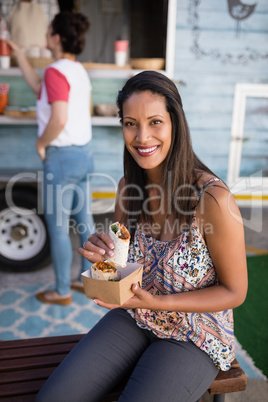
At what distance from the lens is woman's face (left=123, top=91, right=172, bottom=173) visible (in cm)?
175

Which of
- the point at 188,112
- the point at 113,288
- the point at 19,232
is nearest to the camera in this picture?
the point at 113,288

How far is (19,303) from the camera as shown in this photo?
3.60 meters

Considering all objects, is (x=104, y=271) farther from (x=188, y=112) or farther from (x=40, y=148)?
(x=188, y=112)

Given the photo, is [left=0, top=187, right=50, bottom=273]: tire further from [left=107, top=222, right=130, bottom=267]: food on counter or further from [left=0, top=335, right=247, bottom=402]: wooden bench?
[left=107, top=222, right=130, bottom=267]: food on counter

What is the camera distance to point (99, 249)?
1.77 meters

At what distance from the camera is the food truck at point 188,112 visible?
3990 mm

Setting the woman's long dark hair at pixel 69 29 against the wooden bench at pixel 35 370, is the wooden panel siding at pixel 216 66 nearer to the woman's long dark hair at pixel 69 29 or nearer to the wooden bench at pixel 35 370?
the woman's long dark hair at pixel 69 29

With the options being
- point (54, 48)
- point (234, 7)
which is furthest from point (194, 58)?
point (54, 48)

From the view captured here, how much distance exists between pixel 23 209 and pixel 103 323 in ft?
8.03

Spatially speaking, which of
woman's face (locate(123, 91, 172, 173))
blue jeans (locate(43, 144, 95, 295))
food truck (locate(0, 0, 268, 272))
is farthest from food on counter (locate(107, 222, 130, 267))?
food truck (locate(0, 0, 268, 272))

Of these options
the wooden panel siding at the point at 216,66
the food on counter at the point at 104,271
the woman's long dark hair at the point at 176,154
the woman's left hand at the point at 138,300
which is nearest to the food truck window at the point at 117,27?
the wooden panel siding at the point at 216,66

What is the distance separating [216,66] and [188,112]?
58cm

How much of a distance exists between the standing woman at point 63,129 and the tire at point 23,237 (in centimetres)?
70

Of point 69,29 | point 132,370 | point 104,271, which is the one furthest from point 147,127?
point 69,29
